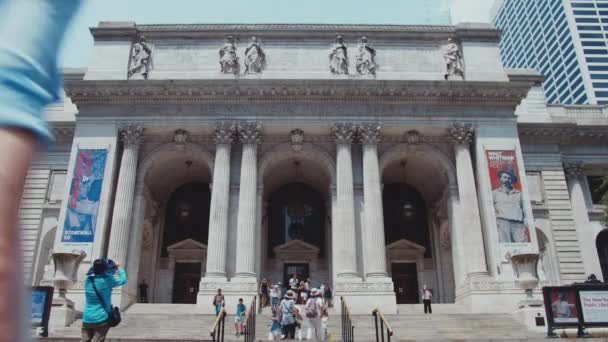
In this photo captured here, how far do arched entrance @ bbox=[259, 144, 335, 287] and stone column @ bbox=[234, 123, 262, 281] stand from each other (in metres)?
2.60

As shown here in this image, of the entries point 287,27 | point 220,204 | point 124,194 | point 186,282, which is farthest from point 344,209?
→ point 287,27

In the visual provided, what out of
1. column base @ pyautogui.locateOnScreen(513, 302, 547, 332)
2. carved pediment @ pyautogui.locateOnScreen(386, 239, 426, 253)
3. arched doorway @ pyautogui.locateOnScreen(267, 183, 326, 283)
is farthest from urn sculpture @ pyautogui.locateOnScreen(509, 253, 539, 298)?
arched doorway @ pyautogui.locateOnScreen(267, 183, 326, 283)

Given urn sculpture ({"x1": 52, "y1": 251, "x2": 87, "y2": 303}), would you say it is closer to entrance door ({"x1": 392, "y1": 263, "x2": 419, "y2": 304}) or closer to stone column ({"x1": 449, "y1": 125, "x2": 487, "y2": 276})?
stone column ({"x1": 449, "y1": 125, "x2": 487, "y2": 276})

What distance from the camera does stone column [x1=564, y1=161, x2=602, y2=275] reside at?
98.8ft

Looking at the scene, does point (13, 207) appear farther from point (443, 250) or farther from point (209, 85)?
point (443, 250)

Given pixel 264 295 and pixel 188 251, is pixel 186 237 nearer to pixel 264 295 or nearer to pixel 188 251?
pixel 188 251

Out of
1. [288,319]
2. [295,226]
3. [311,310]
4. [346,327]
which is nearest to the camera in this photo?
[288,319]

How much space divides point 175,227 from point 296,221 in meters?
8.00

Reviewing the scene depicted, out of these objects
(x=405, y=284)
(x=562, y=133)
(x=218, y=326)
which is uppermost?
(x=562, y=133)

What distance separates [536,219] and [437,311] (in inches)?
409

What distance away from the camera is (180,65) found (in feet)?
97.8

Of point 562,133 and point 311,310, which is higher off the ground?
point 562,133

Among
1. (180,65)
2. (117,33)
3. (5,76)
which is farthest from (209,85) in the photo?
(5,76)

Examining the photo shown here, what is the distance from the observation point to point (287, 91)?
2756cm
